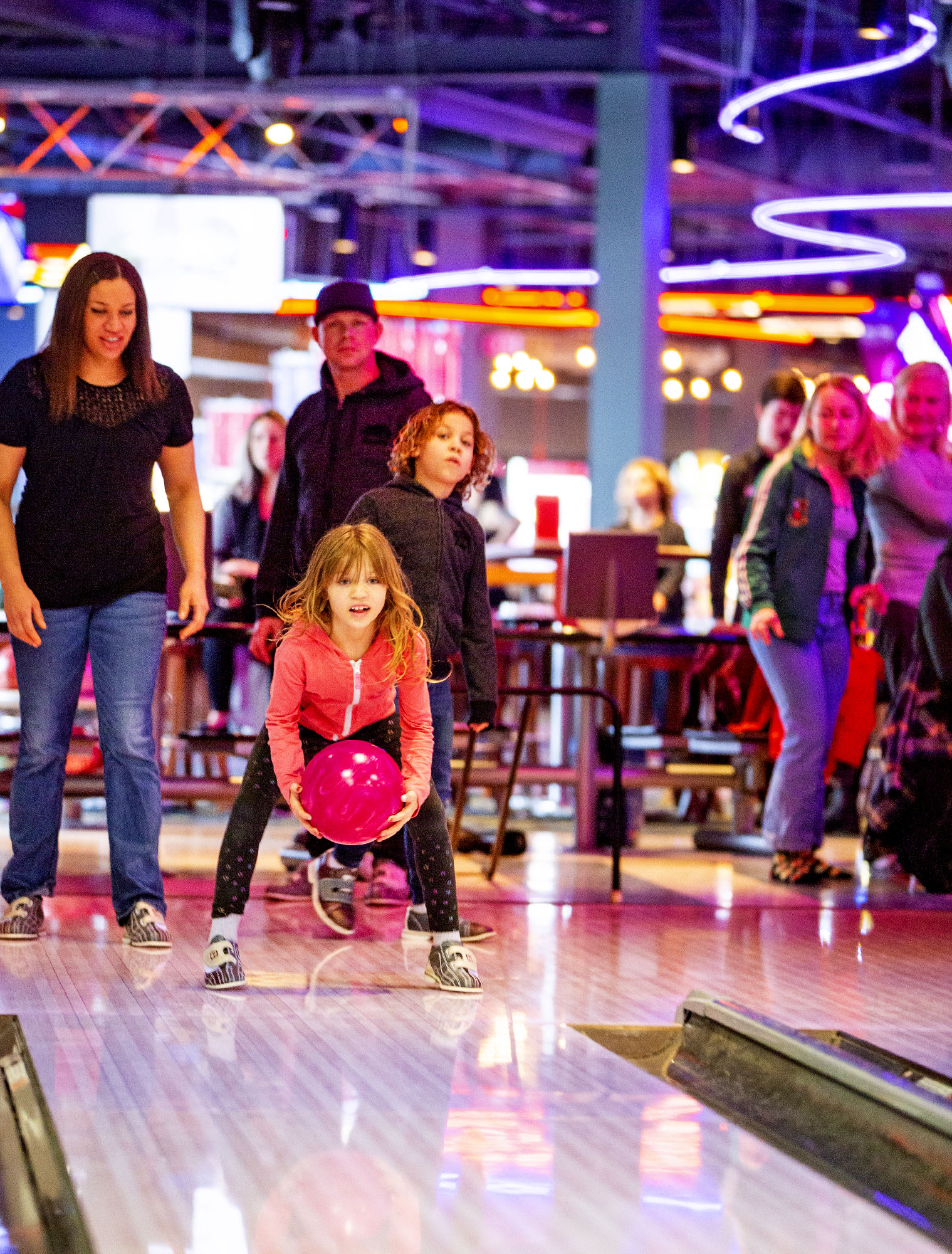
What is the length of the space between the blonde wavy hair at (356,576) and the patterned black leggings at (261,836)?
22cm

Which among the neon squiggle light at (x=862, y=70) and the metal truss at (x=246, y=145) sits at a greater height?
the metal truss at (x=246, y=145)

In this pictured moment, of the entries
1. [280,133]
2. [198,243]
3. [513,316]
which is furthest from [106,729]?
[513,316]

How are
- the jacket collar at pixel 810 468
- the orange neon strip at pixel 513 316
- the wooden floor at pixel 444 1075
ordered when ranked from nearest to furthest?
1. the wooden floor at pixel 444 1075
2. the jacket collar at pixel 810 468
3. the orange neon strip at pixel 513 316

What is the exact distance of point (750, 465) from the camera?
6.89m

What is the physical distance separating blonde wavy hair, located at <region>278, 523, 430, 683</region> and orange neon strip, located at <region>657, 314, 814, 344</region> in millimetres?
→ 17411

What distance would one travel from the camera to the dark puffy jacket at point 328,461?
15.4ft

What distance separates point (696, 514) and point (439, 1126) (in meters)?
18.8

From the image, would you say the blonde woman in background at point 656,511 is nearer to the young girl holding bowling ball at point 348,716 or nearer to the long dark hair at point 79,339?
the long dark hair at point 79,339

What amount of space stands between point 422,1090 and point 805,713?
9.60 ft

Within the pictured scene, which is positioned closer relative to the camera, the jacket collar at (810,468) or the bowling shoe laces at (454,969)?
the bowling shoe laces at (454,969)

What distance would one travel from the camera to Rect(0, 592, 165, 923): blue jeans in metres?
4.05

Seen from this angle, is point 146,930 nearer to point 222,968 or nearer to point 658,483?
point 222,968

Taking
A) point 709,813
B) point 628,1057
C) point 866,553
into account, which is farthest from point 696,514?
point 628,1057

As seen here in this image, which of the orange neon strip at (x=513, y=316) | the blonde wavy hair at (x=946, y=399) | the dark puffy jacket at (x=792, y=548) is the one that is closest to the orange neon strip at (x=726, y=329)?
the orange neon strip at (x=513, y=316)
